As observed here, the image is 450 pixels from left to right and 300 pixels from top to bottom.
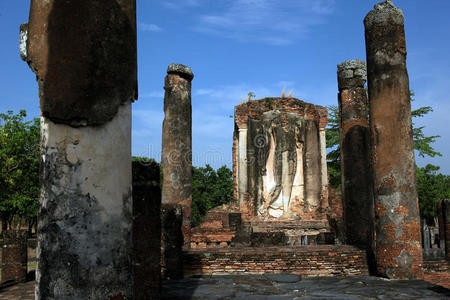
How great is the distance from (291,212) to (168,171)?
7.62 m

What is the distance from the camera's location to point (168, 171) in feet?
37.3

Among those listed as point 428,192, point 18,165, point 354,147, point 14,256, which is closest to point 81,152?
point 14,256

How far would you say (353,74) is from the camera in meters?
11.3

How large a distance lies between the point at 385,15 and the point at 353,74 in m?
3.41

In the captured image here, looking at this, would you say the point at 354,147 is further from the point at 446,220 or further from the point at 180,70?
the point at 180,70

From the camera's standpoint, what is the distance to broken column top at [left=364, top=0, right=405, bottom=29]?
7.93 meters

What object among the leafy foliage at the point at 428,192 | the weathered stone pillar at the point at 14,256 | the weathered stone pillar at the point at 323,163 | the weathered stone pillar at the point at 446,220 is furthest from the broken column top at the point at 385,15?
the leafy foliage at the point at 428,192

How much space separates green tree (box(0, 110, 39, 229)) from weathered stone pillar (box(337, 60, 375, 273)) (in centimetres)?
1587

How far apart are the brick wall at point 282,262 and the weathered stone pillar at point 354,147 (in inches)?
90.8

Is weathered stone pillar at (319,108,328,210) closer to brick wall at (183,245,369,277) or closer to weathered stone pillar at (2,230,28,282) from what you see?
brick wall at (183,245,369,277)

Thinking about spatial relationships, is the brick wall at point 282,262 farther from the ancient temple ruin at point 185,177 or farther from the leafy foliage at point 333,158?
the leafy foliage at point 333,158

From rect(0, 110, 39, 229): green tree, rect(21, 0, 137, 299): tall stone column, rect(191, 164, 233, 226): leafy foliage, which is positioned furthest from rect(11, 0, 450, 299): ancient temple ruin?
rect(191, 164, 233, 226): leafy foliage

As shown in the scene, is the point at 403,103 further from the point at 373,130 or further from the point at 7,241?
the point at 7,241

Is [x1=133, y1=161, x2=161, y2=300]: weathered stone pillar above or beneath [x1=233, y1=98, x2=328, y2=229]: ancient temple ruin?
beneath
